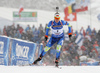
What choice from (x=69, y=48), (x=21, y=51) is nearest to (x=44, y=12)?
(x=69, y=48)

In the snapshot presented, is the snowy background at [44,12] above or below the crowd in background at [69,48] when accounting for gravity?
above

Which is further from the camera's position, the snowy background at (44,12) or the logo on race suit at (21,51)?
the snowy background at (44,12)

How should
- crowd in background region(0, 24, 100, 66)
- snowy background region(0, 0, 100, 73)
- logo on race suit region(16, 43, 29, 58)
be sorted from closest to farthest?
logo on race suit region(16, 43, 29, 58)
crowd in background region(0, 24, 100, 66)
snowy background region(0, 0, 100, 73)

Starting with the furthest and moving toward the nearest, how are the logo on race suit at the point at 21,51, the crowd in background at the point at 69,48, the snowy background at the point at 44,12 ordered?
the snowy background at the point at 44,12
the crowd in background at the point at 69,48
the logo on race suit at the point at 21,51

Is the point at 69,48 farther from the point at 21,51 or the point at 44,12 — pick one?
the point at 44,12

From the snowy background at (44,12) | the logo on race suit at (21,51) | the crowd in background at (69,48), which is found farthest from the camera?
the snowy background at (44,12)

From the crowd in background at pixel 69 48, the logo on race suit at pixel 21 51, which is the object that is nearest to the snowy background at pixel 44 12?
the logo on race suit at pixel 21 51

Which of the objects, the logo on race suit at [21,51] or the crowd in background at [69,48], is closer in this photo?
the logo on race suit at [21,51]

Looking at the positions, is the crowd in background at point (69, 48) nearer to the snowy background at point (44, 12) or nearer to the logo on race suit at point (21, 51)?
the logo on race suit at point (21, 51)

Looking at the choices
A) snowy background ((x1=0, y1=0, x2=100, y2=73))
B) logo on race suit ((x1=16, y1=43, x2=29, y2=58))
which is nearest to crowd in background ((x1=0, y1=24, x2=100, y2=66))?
logo on race suit ((x1=16, y1=43, x2=29, y2=58))

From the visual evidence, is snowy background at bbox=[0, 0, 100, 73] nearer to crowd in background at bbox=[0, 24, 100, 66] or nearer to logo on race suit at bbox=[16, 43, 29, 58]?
logo on race suit at bbox=[16, 43, 29, 58]

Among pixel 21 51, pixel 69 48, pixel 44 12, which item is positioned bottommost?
pixel 69 48

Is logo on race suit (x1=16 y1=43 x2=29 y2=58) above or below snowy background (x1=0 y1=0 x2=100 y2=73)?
below
